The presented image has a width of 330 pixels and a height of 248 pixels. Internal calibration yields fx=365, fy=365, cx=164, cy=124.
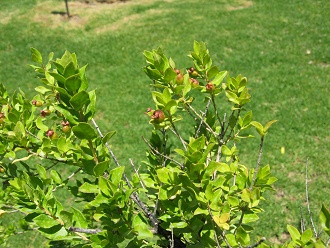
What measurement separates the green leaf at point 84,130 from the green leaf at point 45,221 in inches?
15.0

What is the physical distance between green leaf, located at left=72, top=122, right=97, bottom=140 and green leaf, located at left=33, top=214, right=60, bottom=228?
1.25ft

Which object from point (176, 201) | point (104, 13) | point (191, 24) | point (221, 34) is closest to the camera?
point (176, 201)

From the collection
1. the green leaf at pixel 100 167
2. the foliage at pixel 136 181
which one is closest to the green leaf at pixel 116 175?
the foliage at pixel 136 181

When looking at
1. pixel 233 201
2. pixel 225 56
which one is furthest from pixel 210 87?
pixel 225 56

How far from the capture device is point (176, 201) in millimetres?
1730

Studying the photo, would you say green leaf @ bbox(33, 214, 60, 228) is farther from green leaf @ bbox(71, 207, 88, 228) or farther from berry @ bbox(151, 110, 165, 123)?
berry @ bbox(151, 110, 165, 123)

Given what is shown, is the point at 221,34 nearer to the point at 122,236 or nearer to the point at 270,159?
the point at 270,159

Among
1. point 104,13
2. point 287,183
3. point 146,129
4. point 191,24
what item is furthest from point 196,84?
point 104,13

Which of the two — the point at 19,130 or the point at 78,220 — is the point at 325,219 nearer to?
the point at 78,220

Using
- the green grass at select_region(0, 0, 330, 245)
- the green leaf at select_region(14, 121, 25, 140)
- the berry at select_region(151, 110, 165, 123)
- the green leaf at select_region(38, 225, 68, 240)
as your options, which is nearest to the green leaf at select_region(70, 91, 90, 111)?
the berry at select_region(151, 110, 165, 123)

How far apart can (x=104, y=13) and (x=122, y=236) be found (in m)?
11.6

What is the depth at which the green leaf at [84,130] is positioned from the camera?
4.47ft

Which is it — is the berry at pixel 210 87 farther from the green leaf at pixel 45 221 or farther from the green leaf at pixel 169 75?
the green leaf at pixel 45 221

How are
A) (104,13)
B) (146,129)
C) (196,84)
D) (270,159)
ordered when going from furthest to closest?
(104,13), (146,129), (270,159), (196,84)
